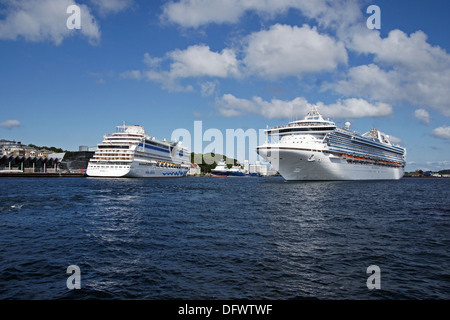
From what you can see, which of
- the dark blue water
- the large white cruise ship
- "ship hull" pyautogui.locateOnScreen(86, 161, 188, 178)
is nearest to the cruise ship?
"ship hull" pyautogui.locateOnScreen(86, 161, 188, 178)

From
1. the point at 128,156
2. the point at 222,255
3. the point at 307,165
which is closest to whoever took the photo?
the point at 222,255

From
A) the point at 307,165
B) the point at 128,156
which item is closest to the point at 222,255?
the point at 307,165

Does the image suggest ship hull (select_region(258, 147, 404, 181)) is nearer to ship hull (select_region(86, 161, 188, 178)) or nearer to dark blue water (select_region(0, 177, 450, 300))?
dark blue water (select_region(0, 177, 450, 300))

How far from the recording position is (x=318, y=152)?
2662 inches

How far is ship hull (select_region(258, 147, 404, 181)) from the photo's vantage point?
213 feet

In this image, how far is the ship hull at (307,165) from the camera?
65062mm

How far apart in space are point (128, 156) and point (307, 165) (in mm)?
59481

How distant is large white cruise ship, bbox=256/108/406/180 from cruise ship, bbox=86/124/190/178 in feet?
157

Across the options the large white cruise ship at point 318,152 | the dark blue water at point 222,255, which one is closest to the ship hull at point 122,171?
the large white cruise ship at point 318,152

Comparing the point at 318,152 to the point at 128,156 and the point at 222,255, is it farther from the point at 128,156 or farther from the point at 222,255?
the point at 128,156
